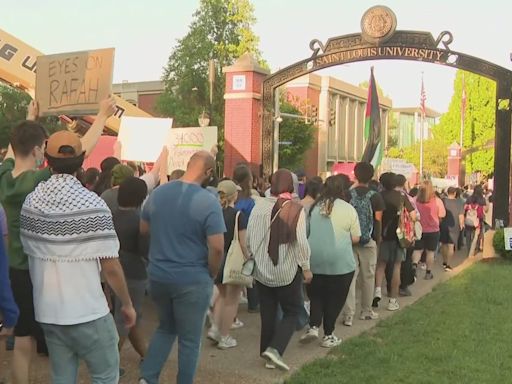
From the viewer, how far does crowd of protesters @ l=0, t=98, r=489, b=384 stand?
10.6 feet

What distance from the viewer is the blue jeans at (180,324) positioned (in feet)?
14.4

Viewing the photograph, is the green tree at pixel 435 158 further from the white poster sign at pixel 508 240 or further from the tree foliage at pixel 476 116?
the white poster sign at pixel 508 240

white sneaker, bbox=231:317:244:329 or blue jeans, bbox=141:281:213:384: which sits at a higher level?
blue jeans, bbox=141:281:213:384

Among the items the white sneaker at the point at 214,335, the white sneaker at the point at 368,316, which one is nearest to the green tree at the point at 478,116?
the white sneaker at the point at 368,316

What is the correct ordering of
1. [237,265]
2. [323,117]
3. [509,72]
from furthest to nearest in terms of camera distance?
[323,117], [509,72], [237,265]

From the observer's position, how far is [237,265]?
252 inches

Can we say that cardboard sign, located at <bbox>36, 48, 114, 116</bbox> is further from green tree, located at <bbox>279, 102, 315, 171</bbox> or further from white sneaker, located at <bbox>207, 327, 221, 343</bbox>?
green tree, located at <bbox>279, 102, 315, 171</bbox>

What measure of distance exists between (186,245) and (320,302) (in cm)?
262

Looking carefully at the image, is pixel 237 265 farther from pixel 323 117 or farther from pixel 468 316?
pixel 323 117

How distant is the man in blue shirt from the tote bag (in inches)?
73.1

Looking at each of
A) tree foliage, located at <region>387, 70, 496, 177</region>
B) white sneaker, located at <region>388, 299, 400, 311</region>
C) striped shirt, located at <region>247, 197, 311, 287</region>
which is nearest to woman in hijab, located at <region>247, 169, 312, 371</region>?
striped shirt, located at <region>247, 197, 311, 287</region>

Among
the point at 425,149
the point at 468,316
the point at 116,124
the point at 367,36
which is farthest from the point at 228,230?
the point at 425,149

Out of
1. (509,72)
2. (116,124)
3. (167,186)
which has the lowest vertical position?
(167,186)

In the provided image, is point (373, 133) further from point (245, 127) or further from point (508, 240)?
point (508, 240)
